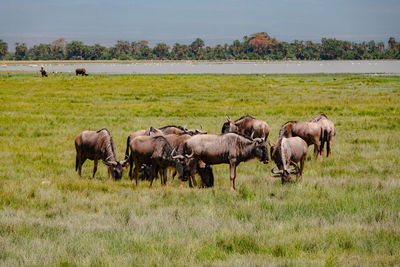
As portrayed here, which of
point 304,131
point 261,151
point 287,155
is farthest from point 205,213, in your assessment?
point 304,131

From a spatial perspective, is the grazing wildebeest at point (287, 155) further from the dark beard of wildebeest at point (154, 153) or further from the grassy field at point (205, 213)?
the dark beard of wildebeest at point (154, 153)

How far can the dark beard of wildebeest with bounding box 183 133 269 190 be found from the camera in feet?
42.7

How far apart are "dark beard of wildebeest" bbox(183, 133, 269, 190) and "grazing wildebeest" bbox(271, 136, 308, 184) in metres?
0.52

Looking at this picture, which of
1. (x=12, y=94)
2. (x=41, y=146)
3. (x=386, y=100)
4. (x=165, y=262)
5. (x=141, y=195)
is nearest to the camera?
(x=165, y=262)

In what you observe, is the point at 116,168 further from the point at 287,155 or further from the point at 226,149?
the point at 287,155

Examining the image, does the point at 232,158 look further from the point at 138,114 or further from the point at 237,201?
the point at 138,114

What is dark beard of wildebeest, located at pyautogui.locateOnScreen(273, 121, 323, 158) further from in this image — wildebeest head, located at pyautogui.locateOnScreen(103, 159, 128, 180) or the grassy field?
wildebeest head, located at pyautogui.locateOnScreen(103, 159, 128, 180)

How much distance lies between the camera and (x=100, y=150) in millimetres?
14688

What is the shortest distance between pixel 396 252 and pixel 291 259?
1.75 metres

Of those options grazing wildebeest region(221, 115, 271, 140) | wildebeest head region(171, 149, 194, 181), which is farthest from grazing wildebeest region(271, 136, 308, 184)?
grazing wildebeest region(221, 115, 271, 140)

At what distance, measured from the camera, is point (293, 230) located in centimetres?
905

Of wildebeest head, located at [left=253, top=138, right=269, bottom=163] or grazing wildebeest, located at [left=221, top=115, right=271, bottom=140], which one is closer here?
wildebeest head, located at [left=253, top=138, right=269, bottom=163]

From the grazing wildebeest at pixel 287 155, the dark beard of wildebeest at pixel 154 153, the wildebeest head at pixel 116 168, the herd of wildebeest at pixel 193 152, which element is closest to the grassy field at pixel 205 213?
the wildebeest head at pixel 116 168

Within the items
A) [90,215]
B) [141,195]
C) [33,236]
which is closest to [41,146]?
[141,195]
